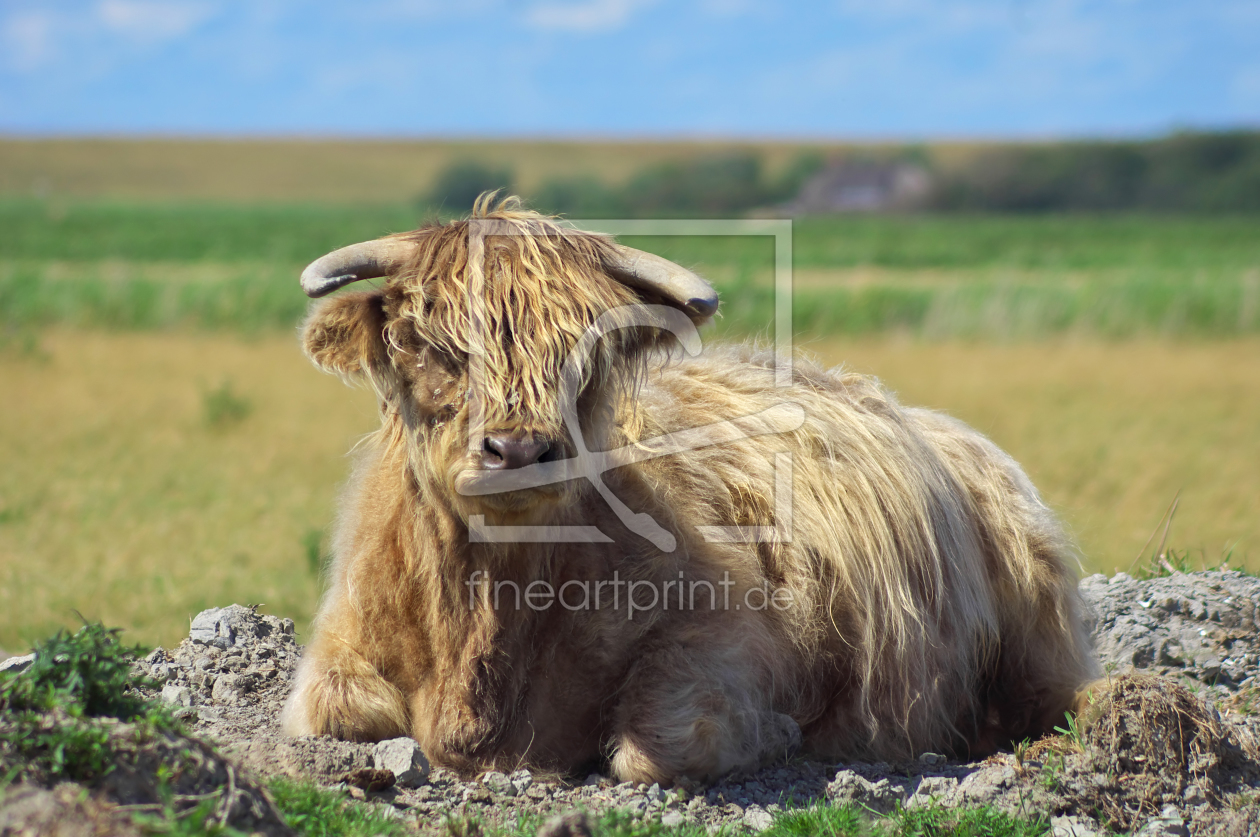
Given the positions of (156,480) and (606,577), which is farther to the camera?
(156,480)

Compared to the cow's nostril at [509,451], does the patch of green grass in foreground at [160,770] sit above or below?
below

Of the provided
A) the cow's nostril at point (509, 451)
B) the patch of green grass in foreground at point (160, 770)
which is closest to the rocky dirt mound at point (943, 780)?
the patch of green grass in foreground at point (160, 770)

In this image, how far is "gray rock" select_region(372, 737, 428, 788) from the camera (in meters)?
3.71

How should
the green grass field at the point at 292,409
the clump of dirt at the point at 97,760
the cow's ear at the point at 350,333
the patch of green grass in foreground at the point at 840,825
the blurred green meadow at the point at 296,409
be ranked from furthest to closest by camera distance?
the green grass field at the point at 292,409
the blurred green meadow at the point at 296,409
the cow's ear at the point at 350,333
the patch of green grass in foreground at the point at 840,825
the clump of dirt at the point at 97,760

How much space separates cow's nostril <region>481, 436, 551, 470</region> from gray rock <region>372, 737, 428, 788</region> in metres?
0.99

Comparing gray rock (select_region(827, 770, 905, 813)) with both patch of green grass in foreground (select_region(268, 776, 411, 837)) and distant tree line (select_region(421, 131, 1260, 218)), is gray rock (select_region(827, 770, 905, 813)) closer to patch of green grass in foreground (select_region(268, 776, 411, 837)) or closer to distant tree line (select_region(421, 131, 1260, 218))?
patch of green grass in foreground (select_region(268, 776, 411, 837))

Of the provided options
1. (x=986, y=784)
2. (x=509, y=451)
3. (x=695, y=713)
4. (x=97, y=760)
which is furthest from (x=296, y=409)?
(x=97, y=760)

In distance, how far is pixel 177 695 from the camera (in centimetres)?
449

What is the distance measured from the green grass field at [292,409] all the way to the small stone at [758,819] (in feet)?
7.32

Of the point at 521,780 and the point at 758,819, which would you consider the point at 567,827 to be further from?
the point at 758,819

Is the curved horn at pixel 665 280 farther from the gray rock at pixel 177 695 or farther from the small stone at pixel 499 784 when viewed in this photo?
the gray rock at pixel 177 695

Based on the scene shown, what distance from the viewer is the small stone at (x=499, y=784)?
3.74 metres

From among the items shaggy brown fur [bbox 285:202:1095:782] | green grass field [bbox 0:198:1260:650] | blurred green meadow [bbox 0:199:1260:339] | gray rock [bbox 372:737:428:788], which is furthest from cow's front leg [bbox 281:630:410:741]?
green grass field [bbox 0:198:1260:650]

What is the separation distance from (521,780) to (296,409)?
1361 centimetres
